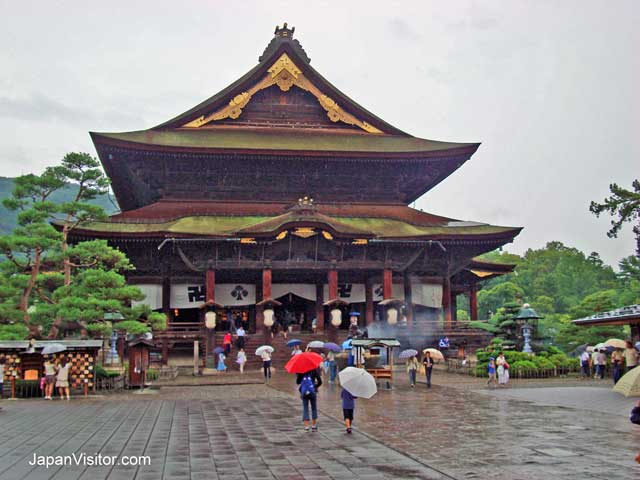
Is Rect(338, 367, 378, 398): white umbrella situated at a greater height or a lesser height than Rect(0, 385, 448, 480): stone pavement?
greater

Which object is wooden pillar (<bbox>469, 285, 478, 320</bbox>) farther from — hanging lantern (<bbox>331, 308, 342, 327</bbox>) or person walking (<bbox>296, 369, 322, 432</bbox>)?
person walking (<bbox>296, 369, 322, 432</bbox>)

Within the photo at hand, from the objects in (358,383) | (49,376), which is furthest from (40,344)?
(358,383)

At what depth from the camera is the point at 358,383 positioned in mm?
13898

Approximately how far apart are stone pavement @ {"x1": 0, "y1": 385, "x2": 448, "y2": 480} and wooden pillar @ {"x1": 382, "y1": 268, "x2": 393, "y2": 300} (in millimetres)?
18899

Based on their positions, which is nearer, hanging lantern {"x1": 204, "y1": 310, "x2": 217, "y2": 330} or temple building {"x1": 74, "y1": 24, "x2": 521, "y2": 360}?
hanging lantern {"x1": 204, "y1": 310, "x2": 217, "y2": 330}

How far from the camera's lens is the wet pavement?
34.7 feet

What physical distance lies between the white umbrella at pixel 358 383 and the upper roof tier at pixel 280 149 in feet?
95.8

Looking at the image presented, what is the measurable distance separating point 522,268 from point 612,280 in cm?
1389

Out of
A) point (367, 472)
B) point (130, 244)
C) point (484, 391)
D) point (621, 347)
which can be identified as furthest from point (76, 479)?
point (130, 244)

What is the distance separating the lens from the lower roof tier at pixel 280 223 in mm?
37875

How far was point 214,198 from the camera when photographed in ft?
145

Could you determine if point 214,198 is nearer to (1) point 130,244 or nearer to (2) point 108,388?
(1) point 130,244

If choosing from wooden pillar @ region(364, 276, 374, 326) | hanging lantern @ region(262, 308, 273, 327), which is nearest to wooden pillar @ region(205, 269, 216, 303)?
hanging lantern @ region(262, 308, 273, 327)

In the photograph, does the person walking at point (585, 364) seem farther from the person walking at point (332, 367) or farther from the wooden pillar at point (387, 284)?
the wooden pillar at point (387, 284)
